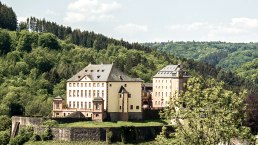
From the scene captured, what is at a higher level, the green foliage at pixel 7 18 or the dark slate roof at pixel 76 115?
the green foliage at pixel 7 18

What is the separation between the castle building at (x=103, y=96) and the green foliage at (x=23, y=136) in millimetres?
8885

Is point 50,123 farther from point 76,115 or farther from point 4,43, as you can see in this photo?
point 4,43

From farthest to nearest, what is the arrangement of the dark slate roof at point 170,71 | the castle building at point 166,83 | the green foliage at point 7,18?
the green foliage at point 7,18 < the dark slate roof at point 170,71 < the castle building at point 166,83

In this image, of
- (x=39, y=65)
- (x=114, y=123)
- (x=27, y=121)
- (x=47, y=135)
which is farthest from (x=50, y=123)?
(x=39, y=65)

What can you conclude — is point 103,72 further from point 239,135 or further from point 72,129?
point 239,135

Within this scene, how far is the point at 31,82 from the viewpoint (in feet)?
453

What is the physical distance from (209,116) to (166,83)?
76.6 metres

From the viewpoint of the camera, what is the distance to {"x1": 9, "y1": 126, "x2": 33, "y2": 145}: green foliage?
8006 cm

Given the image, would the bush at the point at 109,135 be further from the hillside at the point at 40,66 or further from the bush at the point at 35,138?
the hillside at the point at 40,66

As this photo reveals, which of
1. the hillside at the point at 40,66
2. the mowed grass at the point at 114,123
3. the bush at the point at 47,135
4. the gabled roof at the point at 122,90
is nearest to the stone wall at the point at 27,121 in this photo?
the bush at the point at 47,135

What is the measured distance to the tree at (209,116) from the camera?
35.9 metres

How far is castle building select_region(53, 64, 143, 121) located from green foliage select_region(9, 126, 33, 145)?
889 centimetres

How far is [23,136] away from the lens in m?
80.8

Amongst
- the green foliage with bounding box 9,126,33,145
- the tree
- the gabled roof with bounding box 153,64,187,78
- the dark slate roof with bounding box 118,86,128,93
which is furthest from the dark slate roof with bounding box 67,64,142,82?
the tree
